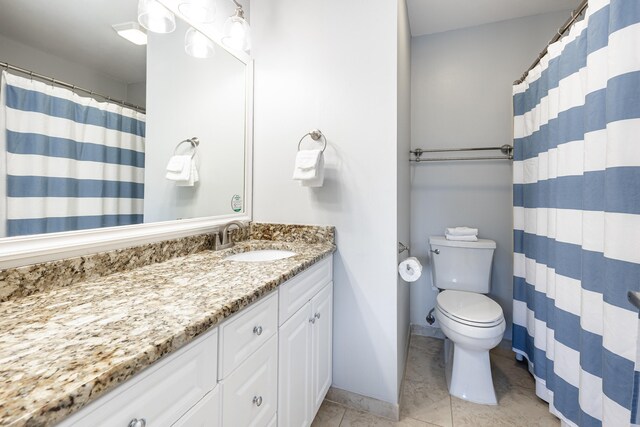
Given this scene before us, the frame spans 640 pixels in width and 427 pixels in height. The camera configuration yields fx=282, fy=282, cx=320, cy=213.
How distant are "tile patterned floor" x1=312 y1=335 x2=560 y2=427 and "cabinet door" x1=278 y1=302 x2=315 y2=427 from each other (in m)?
0.34

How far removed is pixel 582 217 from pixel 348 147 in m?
1.05

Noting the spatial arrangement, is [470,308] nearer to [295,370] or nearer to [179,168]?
[295,370]

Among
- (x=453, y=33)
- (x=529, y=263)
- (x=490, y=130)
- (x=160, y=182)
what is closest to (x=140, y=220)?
(x=160, y=182)

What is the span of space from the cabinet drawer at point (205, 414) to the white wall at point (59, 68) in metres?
1.02

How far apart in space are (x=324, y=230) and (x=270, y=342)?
71cm

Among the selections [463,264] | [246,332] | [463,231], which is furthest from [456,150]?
[246,332]

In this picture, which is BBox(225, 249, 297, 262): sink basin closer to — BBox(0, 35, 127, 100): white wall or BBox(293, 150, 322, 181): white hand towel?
BBox(293, 150, 322, 181): white hand towel

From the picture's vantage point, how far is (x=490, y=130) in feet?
7.15

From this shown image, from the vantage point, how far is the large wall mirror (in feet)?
2.59

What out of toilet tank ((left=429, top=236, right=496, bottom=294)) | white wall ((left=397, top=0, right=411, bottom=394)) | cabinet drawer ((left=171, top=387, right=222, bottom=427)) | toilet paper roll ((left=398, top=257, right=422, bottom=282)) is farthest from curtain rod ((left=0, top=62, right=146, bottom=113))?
toilet tank ((left=429, top=236, right=496, bottom=294))

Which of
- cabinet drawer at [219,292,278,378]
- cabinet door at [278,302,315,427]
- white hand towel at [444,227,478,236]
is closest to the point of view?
cabinet drawer at [219,292,278,378]

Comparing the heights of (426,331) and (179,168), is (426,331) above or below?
below

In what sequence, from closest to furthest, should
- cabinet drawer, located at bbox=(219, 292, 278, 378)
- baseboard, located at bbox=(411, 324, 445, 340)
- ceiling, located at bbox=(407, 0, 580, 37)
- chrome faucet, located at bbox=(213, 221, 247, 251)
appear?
1. cabinet drawer, located at bbox=(219, 292, 278, 378)
2. chrome faucet, located at bbox=(213, 221, 247, 251)
3. ceiling, located at bbox=(407, 0, 580, 37)
4. baseboard, located at bbox=(411, 324, 445, 340)

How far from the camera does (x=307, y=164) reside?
1.45 metres
